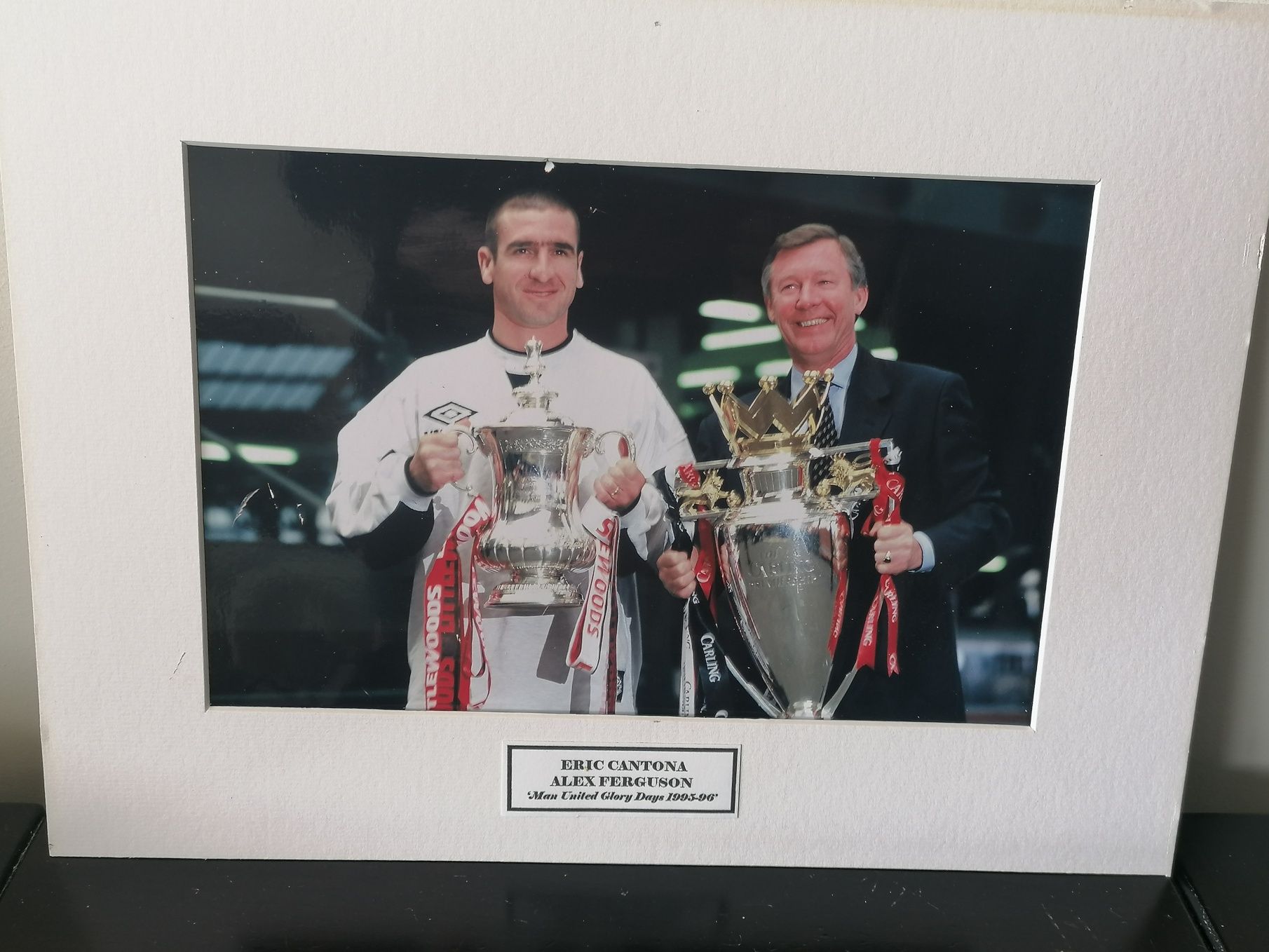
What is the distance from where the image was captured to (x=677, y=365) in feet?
1.69

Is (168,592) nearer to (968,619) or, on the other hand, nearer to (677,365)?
(677,365)

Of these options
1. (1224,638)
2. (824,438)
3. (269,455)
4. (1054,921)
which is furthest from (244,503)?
(1224,638)

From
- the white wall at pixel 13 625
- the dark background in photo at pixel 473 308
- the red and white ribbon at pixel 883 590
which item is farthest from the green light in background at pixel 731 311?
the white wall at pixel 13 625

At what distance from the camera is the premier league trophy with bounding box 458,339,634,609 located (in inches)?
20.7

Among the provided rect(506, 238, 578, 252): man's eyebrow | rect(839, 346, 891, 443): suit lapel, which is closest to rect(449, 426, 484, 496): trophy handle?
rect(506, 238, 578, 252): man's eyebrow

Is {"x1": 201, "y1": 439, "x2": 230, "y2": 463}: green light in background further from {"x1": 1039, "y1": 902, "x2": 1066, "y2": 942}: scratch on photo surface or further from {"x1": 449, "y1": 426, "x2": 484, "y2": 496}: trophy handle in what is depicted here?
{"x1": 1039, "y1": 902, "x2": 1066, "y2": 942}: scratch on photo surface

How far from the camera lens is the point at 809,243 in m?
0.50

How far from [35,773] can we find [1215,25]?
90 cm

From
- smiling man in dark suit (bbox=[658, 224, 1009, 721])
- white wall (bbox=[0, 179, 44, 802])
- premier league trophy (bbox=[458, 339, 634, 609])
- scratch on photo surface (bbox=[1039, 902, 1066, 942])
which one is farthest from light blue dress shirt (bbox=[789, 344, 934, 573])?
white wall (bbox=[0, 179, 44, 802])

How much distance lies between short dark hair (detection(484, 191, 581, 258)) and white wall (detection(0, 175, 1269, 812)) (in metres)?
0.32

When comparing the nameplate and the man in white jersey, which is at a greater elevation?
the man in white jersey

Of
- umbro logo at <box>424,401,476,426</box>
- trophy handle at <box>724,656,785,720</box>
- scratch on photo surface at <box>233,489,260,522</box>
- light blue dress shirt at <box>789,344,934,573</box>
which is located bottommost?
trophy handle at <box>724,656,785,720</box>

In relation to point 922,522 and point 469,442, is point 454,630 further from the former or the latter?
point 922,522

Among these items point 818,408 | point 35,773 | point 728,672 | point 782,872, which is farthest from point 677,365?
point 35,773
